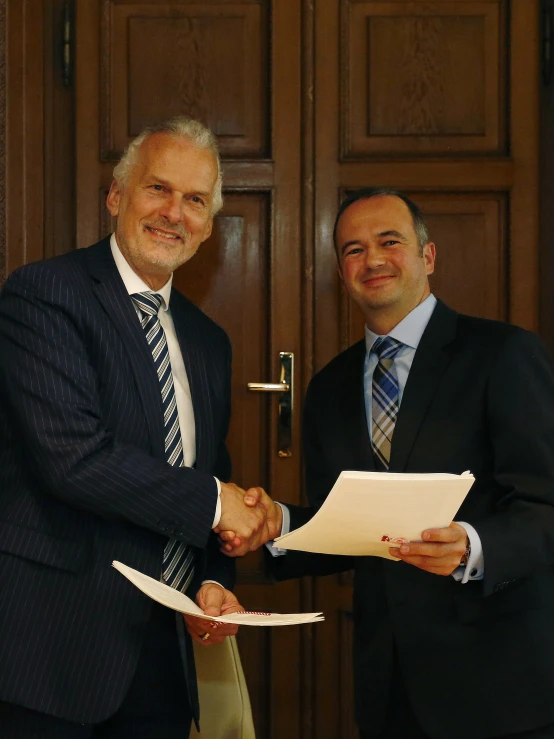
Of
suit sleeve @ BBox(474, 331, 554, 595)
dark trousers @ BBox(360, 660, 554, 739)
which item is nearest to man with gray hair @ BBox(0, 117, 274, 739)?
dark trousers @ BBox(360, 660, 554, 739)

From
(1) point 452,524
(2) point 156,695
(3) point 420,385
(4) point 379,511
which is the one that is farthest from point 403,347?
(2) point 156,695

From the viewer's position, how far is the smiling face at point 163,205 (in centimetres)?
204

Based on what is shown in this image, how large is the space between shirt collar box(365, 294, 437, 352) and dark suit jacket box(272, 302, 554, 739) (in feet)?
0.15

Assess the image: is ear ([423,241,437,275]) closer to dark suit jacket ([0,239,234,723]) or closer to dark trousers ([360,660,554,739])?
dark suit jacket ([0,239,234,723])

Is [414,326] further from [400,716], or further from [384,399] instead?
[400,716]

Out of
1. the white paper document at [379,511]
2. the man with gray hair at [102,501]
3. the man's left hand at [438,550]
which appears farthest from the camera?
the man with gray hair at [102,501]

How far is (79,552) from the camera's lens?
68.3 inches

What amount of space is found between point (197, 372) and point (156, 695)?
727mm

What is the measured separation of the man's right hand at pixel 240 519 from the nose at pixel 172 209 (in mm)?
641

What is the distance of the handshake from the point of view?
186 cm

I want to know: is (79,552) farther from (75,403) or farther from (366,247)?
(366,247)

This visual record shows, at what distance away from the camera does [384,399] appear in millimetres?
2047

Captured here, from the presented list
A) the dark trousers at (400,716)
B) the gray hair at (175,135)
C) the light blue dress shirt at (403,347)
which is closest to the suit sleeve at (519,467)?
the light blue dress shirt at (403,347)

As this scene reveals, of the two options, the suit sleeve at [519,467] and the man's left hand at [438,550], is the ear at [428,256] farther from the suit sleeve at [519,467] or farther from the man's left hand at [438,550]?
the man's left hand at [438,550]
